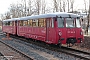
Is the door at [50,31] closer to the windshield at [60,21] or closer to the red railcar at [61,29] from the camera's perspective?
the red railcar at [61,29]

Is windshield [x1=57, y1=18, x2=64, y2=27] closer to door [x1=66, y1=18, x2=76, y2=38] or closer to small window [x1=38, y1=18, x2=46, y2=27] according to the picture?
door [x1=66, y1=18, x2=76, y2=38]

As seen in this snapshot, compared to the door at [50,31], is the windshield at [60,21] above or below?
above

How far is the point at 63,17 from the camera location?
16797 mm

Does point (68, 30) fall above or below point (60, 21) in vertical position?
below

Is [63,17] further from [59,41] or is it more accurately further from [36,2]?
[36,2]

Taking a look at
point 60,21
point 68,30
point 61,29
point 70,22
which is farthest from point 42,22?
point 68,30

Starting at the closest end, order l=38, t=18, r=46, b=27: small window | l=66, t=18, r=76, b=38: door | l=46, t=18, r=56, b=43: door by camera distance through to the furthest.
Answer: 1. l=46, t=18, r=56, b=43: door
2. l=66, t=18, r=76, b=38: door
3. l=38, t=18, r=46, b=27: small window

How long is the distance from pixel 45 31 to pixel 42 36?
1.03m

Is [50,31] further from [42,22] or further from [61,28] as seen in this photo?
[42,22]

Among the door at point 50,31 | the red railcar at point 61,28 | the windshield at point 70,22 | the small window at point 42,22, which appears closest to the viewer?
the red railcar at point 61,28

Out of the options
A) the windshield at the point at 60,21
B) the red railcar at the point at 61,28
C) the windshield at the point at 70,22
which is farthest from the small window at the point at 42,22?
the windshield at the point at 70,22

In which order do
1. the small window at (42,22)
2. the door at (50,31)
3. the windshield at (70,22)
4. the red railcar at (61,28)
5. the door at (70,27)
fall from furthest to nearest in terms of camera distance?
the small window at (42,22)
the windshield at (70,22)
the door at (70,27)
the door at (50,31)
the red railcar at (61,28)

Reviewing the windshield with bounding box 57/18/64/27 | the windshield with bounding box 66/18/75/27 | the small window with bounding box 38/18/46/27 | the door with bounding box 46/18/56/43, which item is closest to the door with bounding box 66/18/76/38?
the windshield with bounding box 66/18/75/27

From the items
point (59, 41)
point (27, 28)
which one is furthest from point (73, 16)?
point (27, 28)
